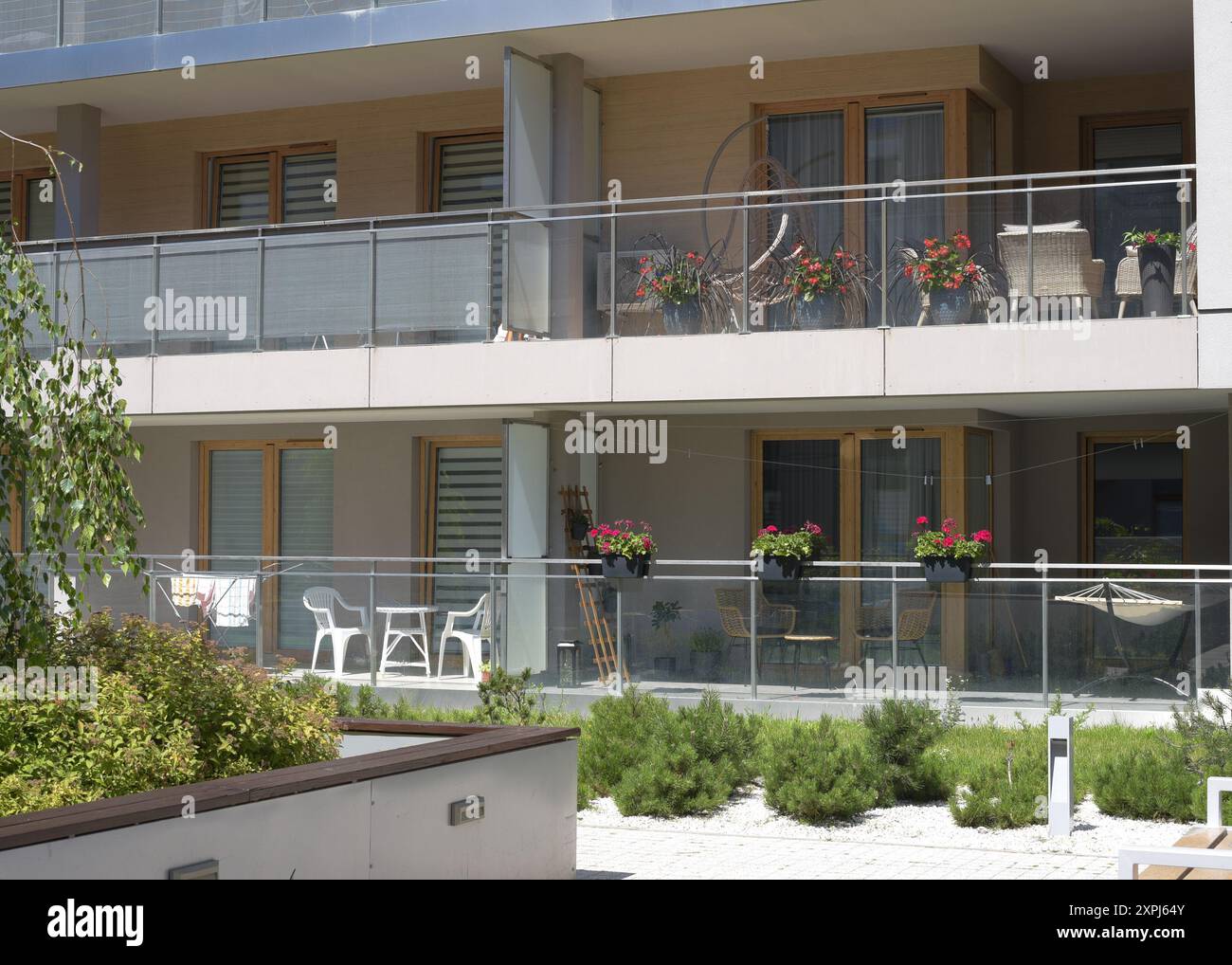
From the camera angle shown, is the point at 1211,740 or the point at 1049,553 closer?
the point at 1211,740

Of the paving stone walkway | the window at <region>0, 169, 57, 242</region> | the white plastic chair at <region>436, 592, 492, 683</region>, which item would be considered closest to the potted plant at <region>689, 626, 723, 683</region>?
the white plastic chair at <region>436, 592, 492, 683</region>

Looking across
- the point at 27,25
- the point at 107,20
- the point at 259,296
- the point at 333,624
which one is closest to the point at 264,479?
the point at 259,296

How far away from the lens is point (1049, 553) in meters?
17.7

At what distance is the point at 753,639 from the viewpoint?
1370cm

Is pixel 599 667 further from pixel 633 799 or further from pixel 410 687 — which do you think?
pixel 633 799

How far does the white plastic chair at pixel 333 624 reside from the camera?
49.4 ft

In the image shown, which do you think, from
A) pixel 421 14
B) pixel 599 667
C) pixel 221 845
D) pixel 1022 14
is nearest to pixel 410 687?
pixel 599 667

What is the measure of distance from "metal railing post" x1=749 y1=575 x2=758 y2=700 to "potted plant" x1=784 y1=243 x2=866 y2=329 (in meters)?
2.31

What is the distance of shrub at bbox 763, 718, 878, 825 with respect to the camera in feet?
32.8

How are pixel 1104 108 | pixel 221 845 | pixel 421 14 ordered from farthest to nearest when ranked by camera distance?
1. pixel 1104 108
2. pixel 421 14
3. pixel 221 845

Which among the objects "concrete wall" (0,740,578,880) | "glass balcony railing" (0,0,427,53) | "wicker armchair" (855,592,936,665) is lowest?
"concrete wall" (0,740,578,880)

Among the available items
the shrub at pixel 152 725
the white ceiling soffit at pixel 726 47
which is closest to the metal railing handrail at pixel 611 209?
the white ceiling soffit at pixel 726 47

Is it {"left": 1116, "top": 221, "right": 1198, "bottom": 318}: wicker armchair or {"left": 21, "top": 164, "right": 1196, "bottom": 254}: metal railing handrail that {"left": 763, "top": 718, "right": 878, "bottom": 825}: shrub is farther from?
{"left": 21, "top": 164, "right": 1196, "bottom": 254}: metal railing handrail

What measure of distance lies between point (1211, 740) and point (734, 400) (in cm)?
539
